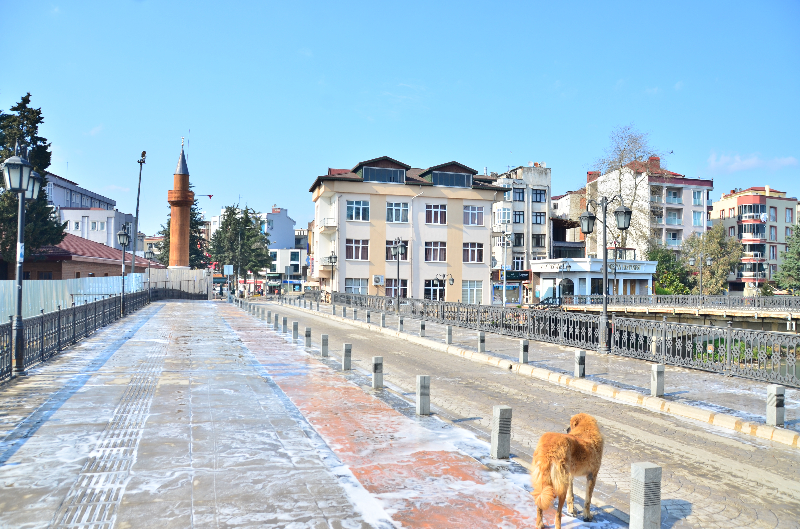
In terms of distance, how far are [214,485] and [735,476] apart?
240 inches

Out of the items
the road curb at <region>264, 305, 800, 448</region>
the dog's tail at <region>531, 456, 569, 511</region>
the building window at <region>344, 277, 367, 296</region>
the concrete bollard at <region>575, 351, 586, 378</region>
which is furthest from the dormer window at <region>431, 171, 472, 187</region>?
the dog's tail at <region>531, 456, 569, 511</region>

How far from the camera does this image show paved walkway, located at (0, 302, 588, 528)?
214 inches

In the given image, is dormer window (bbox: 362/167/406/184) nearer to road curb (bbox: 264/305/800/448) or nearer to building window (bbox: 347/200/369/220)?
building window (bbox: 347/200/369/220)

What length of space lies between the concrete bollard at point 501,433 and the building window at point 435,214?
51521 millimetres

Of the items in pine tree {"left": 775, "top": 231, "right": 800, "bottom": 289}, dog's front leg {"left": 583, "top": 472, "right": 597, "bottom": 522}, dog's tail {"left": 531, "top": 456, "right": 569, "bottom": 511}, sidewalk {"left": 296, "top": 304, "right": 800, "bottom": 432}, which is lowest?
sidewalk {"left": 296, "top": 304, "right": 800, "bottom": 432}

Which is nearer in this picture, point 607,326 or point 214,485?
point 214,485

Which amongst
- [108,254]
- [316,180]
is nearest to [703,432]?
[316,180]

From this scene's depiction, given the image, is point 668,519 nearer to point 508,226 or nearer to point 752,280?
point 508,226

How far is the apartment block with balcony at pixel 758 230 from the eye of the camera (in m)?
78.2

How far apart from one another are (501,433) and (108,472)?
458 cm

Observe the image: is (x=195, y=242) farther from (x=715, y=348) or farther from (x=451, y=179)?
(x=715, y=348)

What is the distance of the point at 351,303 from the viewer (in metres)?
47.6

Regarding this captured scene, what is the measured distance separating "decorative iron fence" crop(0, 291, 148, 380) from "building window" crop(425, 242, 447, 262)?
35936 mm

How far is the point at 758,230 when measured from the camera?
78562mm
